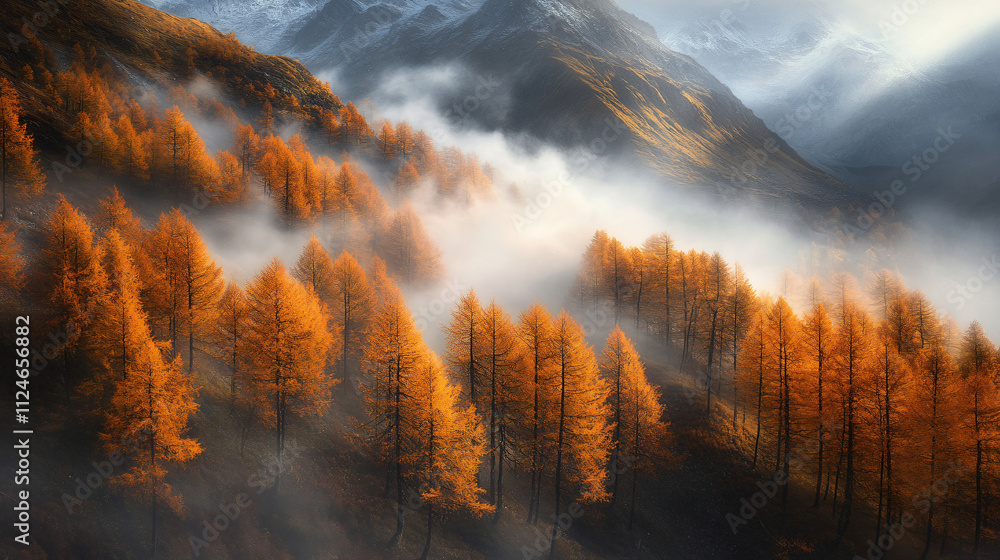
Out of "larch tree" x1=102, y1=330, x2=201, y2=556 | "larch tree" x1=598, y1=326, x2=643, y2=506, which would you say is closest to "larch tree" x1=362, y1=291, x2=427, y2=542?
"larch tree" x1=102, y1=330, x2=201, y2=556

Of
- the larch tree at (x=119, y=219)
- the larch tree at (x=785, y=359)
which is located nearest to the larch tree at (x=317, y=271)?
the larch tree at (x=119, y=219)

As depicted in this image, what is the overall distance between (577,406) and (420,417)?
36.8ft

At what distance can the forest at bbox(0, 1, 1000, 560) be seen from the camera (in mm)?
24859

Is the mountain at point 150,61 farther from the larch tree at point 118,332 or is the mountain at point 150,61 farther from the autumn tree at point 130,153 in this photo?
the larch tree at point 118,332

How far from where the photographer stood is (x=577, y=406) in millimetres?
29922

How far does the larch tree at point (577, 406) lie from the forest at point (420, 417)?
0.19 metres

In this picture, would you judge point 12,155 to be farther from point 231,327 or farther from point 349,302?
point 349,302

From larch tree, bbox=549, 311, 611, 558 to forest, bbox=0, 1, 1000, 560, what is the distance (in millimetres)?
186

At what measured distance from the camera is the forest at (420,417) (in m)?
24.9

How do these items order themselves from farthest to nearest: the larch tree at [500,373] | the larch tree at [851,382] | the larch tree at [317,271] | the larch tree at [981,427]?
the larch tree at [317,271]
the larch tree at [500,373]
the larch tree at [851,382]
the larch tree at [981,427]

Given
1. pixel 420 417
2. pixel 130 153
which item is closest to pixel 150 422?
pixel 420 417

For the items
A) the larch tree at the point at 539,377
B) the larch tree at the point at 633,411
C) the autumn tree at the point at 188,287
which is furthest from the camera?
the larch tree at the point at 633,411

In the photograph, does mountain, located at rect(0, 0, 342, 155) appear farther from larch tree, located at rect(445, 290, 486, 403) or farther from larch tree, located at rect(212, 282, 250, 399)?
larch tree, located at rect(445, 290, 486, 403)

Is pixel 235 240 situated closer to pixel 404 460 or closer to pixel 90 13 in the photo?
pixel 404 460
